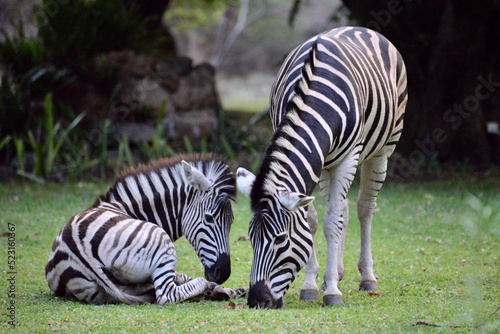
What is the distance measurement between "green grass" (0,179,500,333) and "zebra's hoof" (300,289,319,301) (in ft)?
0.38

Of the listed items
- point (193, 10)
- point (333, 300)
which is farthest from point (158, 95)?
point (193, 10)

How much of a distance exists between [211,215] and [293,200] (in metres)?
1.23

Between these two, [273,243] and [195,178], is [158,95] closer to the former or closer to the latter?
[195,178]

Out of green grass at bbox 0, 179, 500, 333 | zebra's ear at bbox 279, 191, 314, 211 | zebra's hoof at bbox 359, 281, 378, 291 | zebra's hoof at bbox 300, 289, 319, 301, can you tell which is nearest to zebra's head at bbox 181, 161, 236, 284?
green grass at bbox 0, 179, 500, 333

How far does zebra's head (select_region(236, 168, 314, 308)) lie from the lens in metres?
4.32

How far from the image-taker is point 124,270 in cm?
489

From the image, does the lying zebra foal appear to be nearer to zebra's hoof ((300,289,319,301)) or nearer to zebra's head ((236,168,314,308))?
zebra's hoof ((300,289,319,301))

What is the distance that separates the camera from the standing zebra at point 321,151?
4.36 m

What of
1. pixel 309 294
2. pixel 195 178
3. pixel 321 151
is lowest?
pixel 309 294

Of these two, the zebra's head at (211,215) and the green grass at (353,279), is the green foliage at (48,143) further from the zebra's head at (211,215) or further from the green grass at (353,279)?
the zebra's head at (211,215)

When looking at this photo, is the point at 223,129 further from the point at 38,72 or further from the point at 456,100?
the point at 456,100

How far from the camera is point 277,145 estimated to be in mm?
4539

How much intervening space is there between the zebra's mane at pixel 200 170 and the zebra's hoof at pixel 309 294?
1053 mm

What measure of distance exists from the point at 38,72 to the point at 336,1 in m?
27.7
